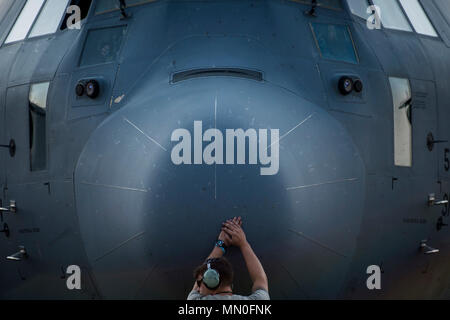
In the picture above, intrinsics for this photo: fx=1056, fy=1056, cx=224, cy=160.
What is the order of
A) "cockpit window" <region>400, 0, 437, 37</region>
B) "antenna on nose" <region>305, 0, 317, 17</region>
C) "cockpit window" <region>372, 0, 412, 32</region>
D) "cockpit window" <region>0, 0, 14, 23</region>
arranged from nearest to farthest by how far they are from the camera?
"antenna on nose" <region>305, 0, 317, 17</region>
"cockpit window" <region>372, 0, 412, 32</region>
"cockpit window" <region>400, 0, 437, 37</region>
"cockpit window" <region>0, 0, 14, 23</region>

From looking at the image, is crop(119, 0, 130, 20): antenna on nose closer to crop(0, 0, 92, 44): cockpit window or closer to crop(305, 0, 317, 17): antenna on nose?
crop(0, 0, 92, 44): cockpit window

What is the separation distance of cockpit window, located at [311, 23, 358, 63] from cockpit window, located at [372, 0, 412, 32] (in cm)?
81

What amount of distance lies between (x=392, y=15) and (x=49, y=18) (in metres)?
3.74

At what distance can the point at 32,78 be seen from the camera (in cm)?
1106

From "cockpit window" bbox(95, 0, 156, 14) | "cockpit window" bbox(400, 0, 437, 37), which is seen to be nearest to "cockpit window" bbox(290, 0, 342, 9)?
"cockpit window" bbox(400, 0, 437, 37)

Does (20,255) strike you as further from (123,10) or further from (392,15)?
(392,15)

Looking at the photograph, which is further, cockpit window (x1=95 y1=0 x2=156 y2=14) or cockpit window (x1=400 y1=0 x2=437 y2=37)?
cockpit window (x1=400 y1=0 x2=437 y2=37)

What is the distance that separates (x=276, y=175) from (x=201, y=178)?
643 millimetres

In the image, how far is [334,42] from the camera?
1042 centimetres

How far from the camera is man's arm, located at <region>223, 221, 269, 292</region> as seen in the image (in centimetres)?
881

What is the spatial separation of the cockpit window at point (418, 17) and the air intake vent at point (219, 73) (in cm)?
280

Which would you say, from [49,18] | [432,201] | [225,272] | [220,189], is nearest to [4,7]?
[49,18]
